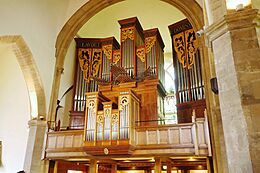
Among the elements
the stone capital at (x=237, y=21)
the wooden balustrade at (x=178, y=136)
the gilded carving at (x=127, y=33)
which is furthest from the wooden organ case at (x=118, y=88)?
the stone capital at (x=237, y=21)

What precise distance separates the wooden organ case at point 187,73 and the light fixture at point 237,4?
14.4 ft

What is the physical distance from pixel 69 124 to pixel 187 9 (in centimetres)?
593

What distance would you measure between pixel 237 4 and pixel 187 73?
490cm

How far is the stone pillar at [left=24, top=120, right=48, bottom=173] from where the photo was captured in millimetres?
7441

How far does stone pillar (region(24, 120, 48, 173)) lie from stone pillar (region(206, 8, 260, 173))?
19.8 ft

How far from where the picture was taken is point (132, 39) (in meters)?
9.48

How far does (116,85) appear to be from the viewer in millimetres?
Answer: 8664

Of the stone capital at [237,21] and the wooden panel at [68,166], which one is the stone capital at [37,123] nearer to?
the wooden panel at [68,166]

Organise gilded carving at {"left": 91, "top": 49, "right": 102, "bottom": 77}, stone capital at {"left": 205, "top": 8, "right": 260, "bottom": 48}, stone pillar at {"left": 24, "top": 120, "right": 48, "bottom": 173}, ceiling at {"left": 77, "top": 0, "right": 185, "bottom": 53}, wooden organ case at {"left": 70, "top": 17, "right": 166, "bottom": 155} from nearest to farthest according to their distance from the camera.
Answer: stone capital at {"left": 205, "top": 8, "right": 260, "bottom": 48}
wooden organ case at {"left": 70, "top": 17, "right": 166, "bottom": 155}
stone pillar at {"left": 24, "top": 120, "right": 48, "bottom": 173}
gilded carving at {"left": 91, "top": 49, "right": 102, "bottom": 77}
ceiling at {"left": 77, "top": 0, "right": 185, "bottom": 53}

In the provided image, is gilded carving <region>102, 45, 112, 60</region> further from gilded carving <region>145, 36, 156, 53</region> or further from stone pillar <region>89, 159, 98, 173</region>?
stone pillar <region>89, 159, 98, 173</region>

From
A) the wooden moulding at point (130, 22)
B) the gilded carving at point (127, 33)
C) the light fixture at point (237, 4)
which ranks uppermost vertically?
the wooden moulding at point (130, 22)

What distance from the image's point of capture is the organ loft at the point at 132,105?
21.2 ft

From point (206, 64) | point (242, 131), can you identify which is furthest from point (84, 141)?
point (242, 131)

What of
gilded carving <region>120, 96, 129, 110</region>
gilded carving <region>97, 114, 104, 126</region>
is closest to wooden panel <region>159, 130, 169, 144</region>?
gilded carving <region>120, 96, 129, 110</region>
